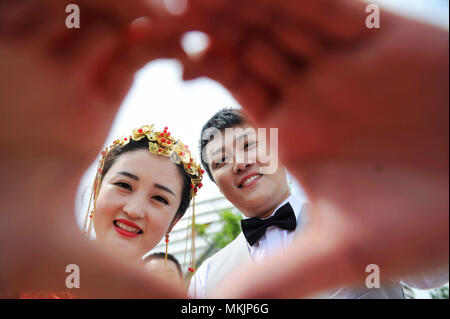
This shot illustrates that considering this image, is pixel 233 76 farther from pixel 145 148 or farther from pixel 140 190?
pixel 140 190

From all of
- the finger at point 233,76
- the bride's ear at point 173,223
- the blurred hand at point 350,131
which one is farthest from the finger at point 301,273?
the finger at point 233,76

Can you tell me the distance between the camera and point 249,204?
1.15 meters

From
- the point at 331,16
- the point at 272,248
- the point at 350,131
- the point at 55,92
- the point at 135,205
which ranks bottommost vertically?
the point at 272,248

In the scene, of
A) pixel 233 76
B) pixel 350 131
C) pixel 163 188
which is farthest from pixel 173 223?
pixel 350 131

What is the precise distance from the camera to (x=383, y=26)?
1.10 metres

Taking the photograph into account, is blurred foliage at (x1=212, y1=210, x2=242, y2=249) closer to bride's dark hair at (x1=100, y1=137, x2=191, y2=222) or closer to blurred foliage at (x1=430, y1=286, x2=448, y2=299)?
bride's dark hair at (x1=100, y1=137, x2=191, y2=222)

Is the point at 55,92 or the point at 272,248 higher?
the point at 55,92

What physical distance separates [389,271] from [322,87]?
0.57 metres

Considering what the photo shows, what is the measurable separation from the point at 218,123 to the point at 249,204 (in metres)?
0.28

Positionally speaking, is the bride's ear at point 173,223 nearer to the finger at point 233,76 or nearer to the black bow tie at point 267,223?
the black bow tie at point 267,223

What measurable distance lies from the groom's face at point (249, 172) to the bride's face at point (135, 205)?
17 cm

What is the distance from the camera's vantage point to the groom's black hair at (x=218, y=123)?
3.88 feet
